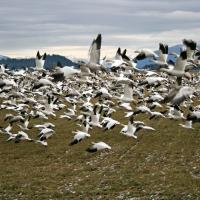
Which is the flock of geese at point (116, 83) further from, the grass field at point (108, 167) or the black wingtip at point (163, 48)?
the grass field at point (108, 167)

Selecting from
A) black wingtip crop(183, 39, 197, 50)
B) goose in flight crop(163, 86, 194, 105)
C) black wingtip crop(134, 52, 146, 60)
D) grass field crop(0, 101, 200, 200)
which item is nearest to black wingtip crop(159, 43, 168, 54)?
black wingtip crop(134, 52, 146, 60)

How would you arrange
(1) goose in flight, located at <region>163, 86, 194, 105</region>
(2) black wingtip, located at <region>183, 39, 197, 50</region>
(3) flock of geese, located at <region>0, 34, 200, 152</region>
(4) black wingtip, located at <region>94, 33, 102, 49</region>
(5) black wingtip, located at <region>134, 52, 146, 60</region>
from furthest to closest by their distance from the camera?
(5) black wingtip, located at <region>134, 52, 146, 60</region>
(2) black wingtip, located at <region>183, 39, 197, 50</region>
(4) black wingtip, located at <region>94, 33, 102, 49</region>
(3) flock of geese, located at <region>0, 34, 200, 152</region>
(1) goose in flight, located at <region>163, 86, 194, 105</region>

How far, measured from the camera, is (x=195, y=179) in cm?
2277

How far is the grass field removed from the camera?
22125 millimetres

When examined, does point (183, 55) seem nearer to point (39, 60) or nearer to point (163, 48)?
point (163, 48)

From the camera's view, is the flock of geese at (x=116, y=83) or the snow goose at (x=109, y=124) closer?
the flock of geese at (x=116, y=83)

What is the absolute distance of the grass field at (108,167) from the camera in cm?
2212

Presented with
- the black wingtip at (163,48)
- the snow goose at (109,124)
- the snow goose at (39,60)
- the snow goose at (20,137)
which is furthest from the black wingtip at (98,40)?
the snow goose at (39,60)

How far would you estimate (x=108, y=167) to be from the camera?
2736 cm

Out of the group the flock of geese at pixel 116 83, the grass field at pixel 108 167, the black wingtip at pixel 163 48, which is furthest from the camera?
the black wingtip at pixel 163 48

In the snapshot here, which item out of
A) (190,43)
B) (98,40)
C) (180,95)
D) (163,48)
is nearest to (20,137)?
(163,48)

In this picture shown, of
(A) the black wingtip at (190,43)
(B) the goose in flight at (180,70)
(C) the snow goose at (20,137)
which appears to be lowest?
(C) the snow goose at (20,137)

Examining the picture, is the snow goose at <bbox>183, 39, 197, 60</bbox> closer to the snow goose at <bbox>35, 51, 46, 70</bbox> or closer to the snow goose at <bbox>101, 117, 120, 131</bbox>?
the snow goose at <bbox>101, 117, 120, 131</bbox>

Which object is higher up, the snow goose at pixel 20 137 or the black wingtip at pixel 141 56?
the black wingtip at pixel 141 56
